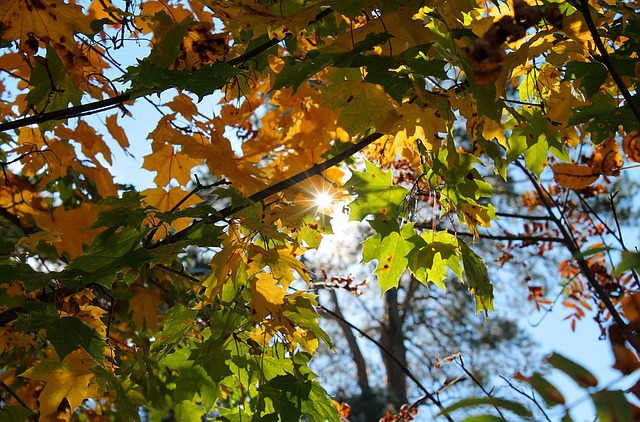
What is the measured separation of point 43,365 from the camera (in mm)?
1585

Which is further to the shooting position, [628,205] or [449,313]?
[449,313]

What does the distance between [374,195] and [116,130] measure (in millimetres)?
891

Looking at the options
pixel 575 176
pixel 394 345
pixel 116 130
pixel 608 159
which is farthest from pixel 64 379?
pixel 394 345

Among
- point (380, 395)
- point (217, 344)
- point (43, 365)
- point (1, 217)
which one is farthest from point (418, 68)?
point (380, 395)

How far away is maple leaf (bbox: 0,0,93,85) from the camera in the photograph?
1488mm

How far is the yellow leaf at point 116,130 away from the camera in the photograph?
2078 millimetres

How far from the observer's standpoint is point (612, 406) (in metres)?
0.48

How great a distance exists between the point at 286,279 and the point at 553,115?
2.63ft

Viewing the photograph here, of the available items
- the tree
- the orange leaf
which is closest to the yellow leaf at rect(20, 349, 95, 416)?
the tree

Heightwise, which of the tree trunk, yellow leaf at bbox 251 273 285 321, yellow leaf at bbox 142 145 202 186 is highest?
the tree trunk

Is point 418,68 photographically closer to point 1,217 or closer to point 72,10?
point 72,10

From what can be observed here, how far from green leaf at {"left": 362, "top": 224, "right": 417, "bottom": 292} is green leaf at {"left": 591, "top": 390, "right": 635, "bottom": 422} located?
123 centimetres

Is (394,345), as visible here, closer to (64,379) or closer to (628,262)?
(64,379)

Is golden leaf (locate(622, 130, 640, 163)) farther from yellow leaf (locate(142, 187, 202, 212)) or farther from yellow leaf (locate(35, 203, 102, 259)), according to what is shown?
yellow leaf (locate(35, 203, 102, 259))
